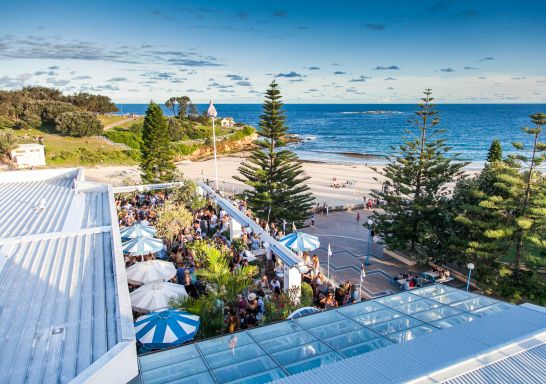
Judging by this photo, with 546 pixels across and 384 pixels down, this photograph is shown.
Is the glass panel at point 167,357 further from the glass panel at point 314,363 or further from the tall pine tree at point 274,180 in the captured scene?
the tall pine tree at point 274,180

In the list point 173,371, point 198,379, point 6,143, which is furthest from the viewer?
point 6,143

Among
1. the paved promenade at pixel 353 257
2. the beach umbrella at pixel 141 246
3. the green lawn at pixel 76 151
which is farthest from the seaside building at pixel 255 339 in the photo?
the green lawn at pixel 76 151

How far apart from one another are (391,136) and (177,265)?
8703 cm

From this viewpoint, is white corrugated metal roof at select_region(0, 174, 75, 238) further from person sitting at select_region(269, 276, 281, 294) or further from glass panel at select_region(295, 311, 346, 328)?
glass panel at select_region(295, 311, 346, 328)

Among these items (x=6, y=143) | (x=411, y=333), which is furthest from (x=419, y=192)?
(x=6, y=143)

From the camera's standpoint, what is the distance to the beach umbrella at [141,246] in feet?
36.9

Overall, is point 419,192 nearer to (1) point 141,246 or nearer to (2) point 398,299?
(2) point 398,299

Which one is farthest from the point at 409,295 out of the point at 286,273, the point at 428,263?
the point at 428,263

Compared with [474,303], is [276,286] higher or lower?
lower

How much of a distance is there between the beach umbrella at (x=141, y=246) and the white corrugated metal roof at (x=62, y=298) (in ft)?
3.32

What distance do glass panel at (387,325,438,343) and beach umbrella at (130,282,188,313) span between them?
497cm

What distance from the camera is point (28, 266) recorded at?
26.5 feet

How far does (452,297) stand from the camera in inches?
304

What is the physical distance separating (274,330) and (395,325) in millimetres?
2020
